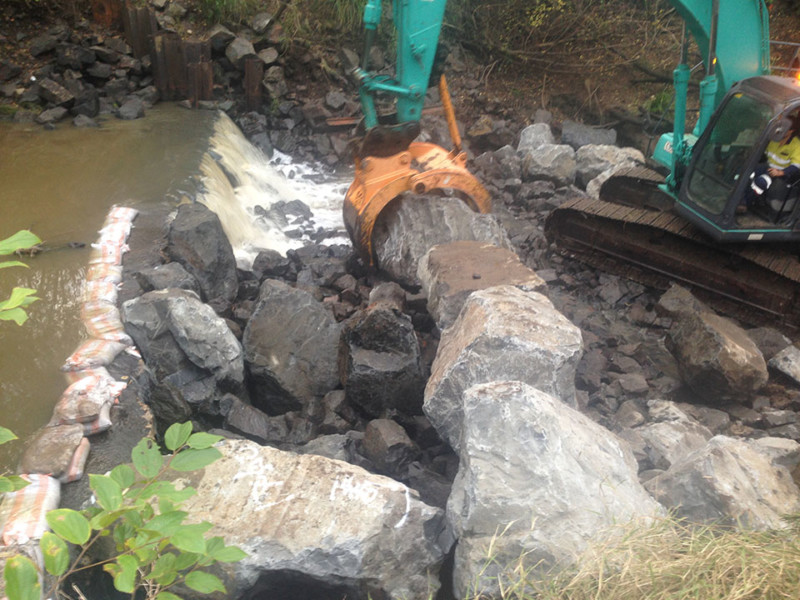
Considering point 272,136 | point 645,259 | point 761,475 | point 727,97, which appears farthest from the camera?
point 272,136

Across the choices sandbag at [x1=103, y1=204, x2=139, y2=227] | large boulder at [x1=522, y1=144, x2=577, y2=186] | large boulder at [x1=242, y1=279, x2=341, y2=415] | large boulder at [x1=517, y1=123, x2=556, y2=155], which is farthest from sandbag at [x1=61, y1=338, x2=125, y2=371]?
large boulder at [x1=517, y1=123, x2=556, y2=155]

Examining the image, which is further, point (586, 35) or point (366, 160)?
point (586, 35)

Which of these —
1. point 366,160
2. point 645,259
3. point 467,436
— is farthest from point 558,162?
point 467,436

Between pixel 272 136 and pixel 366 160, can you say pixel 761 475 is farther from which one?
pixel 272 136

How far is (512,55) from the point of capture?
1155cm

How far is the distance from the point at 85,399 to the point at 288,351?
1.41 metres

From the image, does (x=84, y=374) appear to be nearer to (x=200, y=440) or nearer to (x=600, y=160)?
(x=200, y=440)

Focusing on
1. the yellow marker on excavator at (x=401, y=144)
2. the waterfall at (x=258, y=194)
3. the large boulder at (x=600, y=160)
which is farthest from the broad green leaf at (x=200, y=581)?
the large boulder at (x=600, y=160)

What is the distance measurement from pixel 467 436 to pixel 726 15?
4803 mm

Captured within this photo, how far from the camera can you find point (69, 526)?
1535mm

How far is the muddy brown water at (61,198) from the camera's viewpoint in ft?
13.8

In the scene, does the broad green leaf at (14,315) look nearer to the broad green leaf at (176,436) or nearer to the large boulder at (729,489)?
the broad green leaf at (176,436)

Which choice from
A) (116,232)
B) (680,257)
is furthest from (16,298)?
(680,257)

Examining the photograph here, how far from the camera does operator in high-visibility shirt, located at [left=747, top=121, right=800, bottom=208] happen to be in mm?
5219
